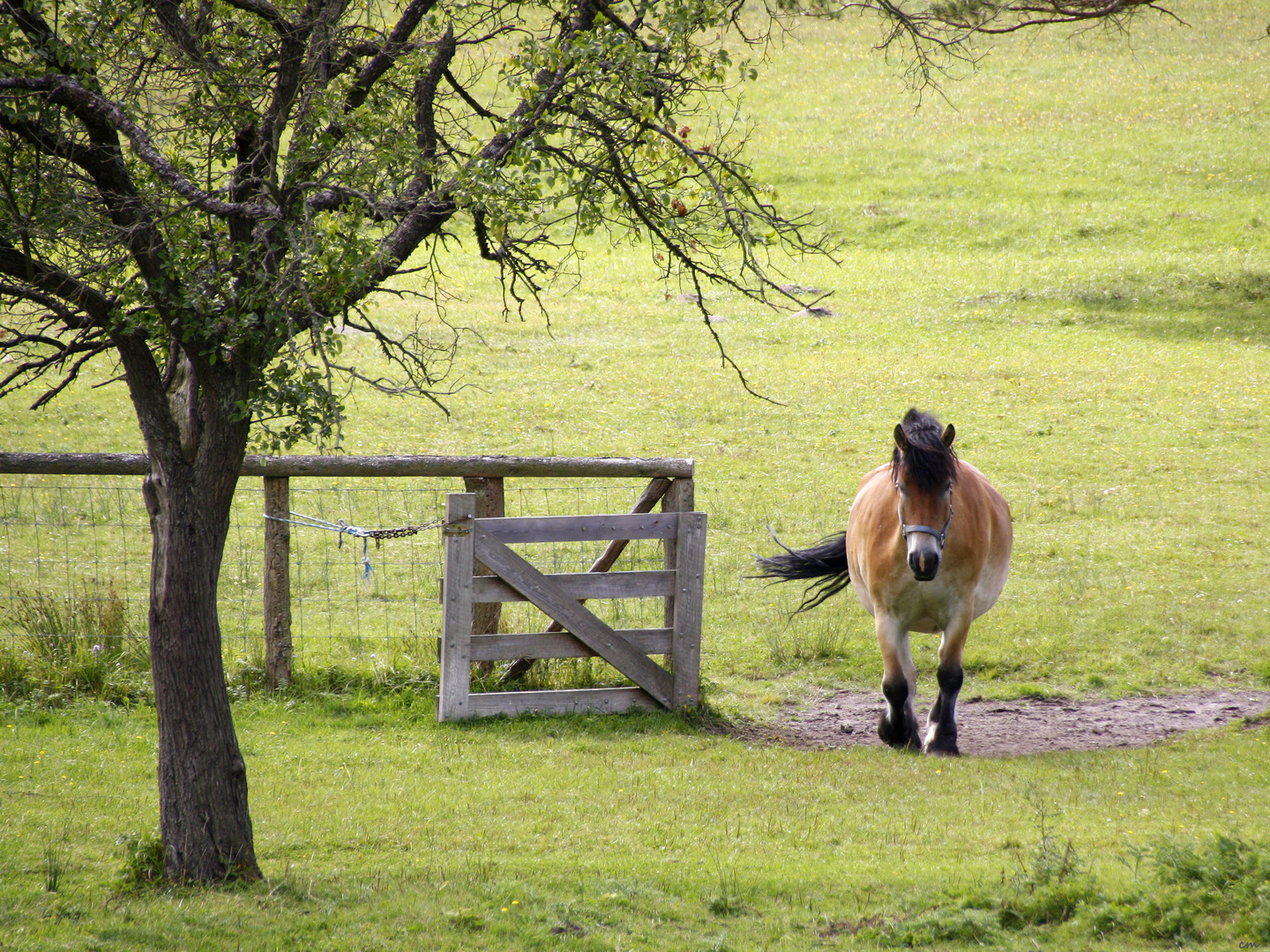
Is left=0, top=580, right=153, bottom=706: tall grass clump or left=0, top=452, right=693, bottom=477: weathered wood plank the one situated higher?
left=0, top=452, right=693, bottom=477: weathered wood plank

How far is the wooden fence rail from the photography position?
8.08 metres

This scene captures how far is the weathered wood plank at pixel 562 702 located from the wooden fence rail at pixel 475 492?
69 millimetres

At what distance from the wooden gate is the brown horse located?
4.47 feet

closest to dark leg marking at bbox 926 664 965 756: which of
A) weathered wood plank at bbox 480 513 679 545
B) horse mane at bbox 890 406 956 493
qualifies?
horse mane at bbox 890 406 956 493

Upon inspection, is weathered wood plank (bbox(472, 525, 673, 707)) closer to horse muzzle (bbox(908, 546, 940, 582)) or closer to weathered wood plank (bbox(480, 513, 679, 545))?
weathered wood plank (bbox(480, 513, 679, 545))

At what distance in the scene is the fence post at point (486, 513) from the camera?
8539 millimetres

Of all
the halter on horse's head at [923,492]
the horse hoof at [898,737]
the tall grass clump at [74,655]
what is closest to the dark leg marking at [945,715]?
the horse hoof at [898,737]

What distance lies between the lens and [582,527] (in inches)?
325

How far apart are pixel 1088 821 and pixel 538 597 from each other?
393 centimetres

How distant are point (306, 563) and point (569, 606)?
5.56 meters

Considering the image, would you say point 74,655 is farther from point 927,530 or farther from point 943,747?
point 943,747

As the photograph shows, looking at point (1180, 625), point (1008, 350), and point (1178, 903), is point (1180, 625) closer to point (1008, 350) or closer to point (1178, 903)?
point (1178, 903)

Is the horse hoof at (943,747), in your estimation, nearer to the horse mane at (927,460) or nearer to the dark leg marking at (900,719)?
the dark leg marking at (900,719)

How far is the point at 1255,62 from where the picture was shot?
157 feet
